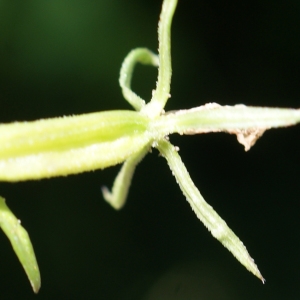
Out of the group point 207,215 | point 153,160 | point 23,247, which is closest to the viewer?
point 23,247

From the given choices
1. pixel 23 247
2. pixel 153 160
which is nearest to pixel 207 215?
pixel 23 247

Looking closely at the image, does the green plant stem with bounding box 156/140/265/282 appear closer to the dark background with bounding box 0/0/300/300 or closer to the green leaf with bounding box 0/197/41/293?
the green leaf with bounding box 0/197/41/293

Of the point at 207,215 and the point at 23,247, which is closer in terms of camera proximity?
the point at 23,247

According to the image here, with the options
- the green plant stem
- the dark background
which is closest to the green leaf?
the green plant stem

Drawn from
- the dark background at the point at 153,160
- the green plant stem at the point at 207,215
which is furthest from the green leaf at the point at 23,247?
the dark background at the point at 153,160

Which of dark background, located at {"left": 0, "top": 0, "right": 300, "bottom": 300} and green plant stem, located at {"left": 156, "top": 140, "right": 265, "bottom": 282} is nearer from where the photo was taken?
green plant stem, located at {"left": 156, "top": 140, "right": 265, "bottom": 282}

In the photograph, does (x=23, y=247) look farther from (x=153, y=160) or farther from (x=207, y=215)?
(x=153, y=160)

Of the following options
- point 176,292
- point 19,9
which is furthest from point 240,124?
point 176,292

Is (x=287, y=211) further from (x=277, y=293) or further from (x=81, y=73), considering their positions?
(x=81, y=73)

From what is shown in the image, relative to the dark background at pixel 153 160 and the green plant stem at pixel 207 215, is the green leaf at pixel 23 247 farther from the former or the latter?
the dark background at pixel 153 160
